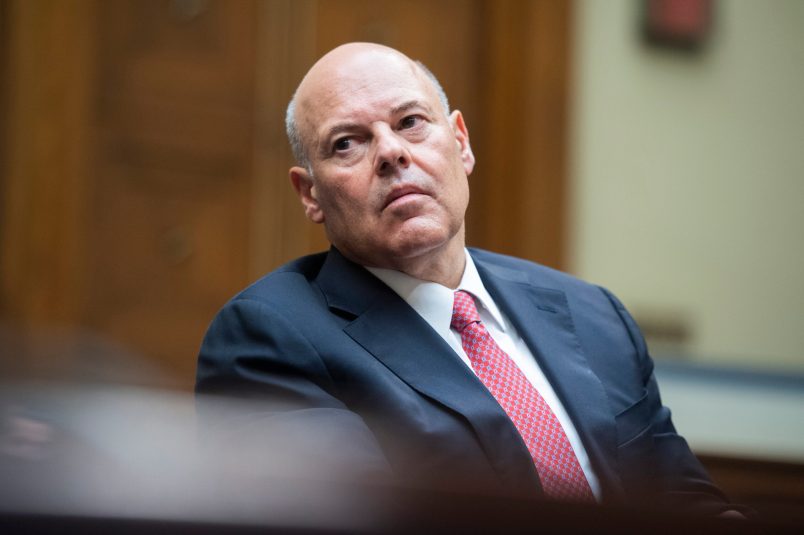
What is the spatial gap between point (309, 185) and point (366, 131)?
0.55 feet

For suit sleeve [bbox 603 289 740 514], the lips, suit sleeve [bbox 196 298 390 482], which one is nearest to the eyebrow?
the lips

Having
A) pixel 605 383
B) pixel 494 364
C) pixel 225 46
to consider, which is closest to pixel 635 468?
pixel 605 383

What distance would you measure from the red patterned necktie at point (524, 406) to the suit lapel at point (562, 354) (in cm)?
4

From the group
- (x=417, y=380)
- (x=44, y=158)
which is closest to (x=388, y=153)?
(x=417, y=380)

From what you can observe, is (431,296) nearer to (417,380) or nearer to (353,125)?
(417,380)

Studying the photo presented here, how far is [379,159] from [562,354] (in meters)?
0.41

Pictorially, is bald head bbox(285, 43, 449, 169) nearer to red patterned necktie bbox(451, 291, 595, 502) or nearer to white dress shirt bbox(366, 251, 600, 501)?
white dress shirt bbox(366, 251, 600, 501)

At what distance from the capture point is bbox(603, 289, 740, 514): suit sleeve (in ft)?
5.16

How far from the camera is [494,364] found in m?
1.54

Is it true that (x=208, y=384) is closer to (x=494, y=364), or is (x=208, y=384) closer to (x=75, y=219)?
(x=494, y=364)

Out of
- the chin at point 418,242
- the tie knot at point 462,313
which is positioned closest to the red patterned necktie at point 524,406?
the tie knot at point 462,313

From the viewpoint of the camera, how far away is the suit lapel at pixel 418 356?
1411mm

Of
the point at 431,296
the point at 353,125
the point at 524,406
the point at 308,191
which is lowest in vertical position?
the point at 524,406

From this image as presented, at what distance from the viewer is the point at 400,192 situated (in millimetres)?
1567
